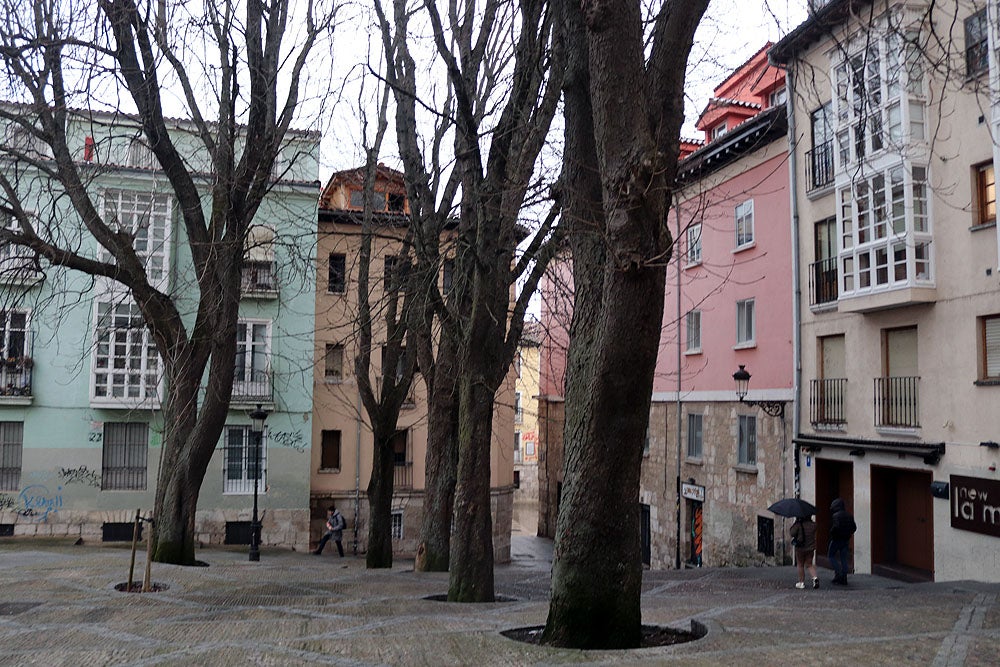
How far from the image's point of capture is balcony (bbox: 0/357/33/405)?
25.3 meters

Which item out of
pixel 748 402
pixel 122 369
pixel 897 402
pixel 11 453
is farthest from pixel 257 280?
pixel 897 402

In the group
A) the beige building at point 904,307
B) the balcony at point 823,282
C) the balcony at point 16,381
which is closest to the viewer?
the beige building at point 904,307

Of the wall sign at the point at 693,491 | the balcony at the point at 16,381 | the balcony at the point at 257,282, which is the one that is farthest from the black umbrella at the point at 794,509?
the balcony at the point at 16,381

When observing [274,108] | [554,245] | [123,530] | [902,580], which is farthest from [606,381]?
[123,530]

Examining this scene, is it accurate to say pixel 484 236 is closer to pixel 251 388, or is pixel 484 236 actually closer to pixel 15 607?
pixel 15 607

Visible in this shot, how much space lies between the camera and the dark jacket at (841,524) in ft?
50.0

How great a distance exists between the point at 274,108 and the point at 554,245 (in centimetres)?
475

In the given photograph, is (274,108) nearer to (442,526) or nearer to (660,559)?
(442,526)

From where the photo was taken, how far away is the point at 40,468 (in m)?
25.5

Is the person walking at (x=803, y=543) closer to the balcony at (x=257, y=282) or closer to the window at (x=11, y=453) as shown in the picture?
the balcony at (x=257, y=282)

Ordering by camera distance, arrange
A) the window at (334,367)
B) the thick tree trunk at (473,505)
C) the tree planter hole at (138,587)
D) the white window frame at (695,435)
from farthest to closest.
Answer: the window at (334,367) < the white window frame at (695,435) < the tree planter hole at (138,587) < the thick tree trunk at (473,505)

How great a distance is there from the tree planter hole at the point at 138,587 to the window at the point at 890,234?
12863 mm

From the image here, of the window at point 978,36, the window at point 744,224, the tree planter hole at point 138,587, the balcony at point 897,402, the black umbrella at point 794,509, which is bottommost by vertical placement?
the tree planter hole at point 138,587

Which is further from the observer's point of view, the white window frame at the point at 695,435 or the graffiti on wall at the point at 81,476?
the graffiti on wall at the point at 81,476
